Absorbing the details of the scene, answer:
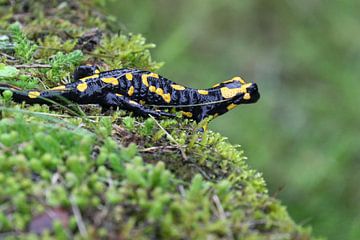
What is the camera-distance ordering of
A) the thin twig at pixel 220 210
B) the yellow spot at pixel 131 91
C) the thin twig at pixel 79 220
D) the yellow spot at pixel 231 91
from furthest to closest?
the yellow spot at pixel 231 91 → the yellow spot at pixel 131 91 → the thin twig at pixel 220 210 → the thin twig at pixel 79 220

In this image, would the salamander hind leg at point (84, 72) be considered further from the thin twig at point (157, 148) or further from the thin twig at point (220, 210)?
the thin twig at point (220, 210)

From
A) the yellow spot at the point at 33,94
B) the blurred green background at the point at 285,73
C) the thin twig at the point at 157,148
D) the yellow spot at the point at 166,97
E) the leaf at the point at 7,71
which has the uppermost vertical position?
the blurred green background at the point at 285,73

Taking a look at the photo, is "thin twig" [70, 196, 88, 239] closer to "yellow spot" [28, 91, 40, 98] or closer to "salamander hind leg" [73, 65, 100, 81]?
"yellow spot" [28, 91, 40, 98]

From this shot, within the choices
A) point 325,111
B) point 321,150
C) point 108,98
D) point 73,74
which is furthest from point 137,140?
point 325,111

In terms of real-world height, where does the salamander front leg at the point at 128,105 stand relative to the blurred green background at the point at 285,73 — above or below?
below

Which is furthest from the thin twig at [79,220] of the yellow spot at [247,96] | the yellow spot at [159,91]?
the yellow spot at [247,96]

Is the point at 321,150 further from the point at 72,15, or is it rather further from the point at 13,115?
the point at 13,115

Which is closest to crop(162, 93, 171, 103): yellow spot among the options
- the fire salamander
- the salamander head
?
the fire salamander
